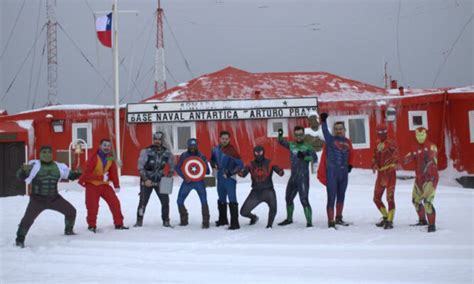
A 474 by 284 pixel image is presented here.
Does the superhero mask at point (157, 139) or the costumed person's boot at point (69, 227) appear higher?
the superhero mask at point (157, 139)

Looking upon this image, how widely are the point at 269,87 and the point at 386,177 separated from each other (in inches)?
430

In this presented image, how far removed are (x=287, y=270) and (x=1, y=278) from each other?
3.24 meters

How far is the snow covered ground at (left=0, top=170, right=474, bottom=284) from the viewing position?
4.95 meters

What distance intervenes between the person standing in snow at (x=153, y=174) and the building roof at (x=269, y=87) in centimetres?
894

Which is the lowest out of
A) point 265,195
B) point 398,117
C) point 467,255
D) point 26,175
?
point 467,255

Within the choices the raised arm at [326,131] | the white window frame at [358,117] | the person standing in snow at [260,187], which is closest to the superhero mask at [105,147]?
the person standing in snow at [260,187]

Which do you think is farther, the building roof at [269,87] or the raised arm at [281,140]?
the building roof at [269,87]

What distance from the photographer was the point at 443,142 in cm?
1595

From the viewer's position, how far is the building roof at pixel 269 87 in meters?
17.3

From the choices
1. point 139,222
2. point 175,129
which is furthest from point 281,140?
point 175,129

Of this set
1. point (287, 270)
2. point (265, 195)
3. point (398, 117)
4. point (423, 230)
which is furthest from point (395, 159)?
point (398, 117)

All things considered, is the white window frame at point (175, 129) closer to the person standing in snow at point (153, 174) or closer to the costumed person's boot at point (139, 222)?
the person standing in snow at point (153, 174)

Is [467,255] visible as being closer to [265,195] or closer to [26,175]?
[265,195]

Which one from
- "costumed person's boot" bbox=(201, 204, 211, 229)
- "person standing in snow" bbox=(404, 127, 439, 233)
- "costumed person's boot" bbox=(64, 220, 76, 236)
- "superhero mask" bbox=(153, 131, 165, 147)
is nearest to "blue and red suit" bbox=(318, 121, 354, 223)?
"person standing in snow" bbox=(404, 127, 439, 233)
